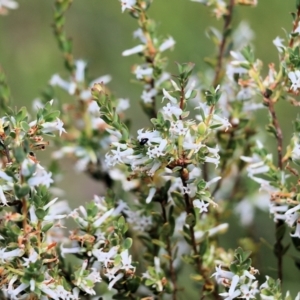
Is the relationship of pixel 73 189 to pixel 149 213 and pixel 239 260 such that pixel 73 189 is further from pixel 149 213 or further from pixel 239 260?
pixel 239 260

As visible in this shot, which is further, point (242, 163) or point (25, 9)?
point (25, 9)

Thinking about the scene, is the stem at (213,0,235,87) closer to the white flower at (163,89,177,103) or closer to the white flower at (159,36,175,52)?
the white flower at (159,36,175,52)

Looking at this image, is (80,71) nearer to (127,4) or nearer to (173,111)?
(127,4)

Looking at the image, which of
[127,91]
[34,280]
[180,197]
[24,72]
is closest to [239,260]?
[180,197]

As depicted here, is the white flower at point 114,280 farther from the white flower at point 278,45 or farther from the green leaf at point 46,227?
the white flower at point 278,45

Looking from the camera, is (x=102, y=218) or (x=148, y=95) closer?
(x=102, y=218)

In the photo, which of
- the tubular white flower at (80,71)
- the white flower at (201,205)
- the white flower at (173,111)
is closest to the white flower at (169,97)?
the white flower at (173,111)

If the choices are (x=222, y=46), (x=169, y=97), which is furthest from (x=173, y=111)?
(x=222, y=46)

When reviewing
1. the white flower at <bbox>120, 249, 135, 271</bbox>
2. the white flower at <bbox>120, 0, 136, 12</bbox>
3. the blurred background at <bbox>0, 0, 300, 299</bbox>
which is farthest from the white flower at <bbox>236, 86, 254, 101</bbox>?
the blurred background at <bbox>0, 0, 300, 299</bbox>
